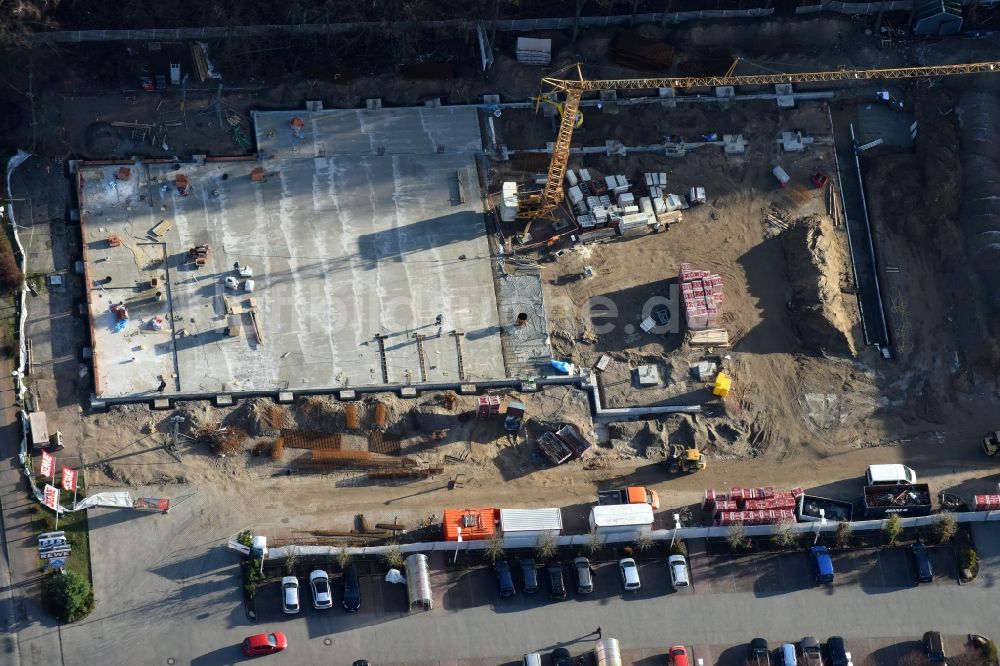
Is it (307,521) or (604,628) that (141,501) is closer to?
(307,521)

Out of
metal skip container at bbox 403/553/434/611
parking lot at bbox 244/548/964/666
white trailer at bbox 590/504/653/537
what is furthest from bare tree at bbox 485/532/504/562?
white trailer at bbox 590/504/653/537

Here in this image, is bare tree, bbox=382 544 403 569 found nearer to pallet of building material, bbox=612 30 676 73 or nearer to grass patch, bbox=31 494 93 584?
grass patch, bbox=31 494 93 584

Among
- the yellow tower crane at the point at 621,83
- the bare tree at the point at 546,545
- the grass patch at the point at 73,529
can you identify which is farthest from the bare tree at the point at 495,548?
the grass patch at the point at 73,529

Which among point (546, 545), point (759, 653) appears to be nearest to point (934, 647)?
point (759, 653)

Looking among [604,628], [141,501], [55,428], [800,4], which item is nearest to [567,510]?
[604,628]

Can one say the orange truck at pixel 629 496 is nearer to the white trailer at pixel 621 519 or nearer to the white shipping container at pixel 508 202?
the white trailer at pixel 621 519

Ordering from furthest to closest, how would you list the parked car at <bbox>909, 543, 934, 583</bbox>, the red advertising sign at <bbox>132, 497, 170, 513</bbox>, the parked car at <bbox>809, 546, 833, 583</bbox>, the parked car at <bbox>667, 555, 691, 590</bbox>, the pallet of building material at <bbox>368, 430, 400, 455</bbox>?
the pallet of building material at <bbox>368, 430, 400, 455</bbox> < the parked car at <bbox>909, 543, 934, 583</bbox> < the parked car at <bbox>809, 546, 833, 583</bbox> < the parked car at <bbox>667, 555, 691, 590</bbox> < the red advertising sign at <bbox>132, 497, 170, 513</bbox>
